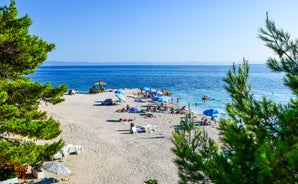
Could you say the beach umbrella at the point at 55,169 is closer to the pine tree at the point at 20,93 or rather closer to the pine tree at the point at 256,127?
the pine tree at the point at 20,93

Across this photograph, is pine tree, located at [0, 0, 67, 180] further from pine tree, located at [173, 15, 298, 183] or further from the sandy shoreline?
pine tree, located at [173, 15, 298, 183]

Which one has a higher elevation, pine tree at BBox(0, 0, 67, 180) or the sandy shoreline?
pine tree at BBox(0, 0, 67, 180)

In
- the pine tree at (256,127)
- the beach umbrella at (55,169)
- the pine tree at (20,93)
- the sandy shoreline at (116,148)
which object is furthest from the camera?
the sandy shoreline at (116,148)

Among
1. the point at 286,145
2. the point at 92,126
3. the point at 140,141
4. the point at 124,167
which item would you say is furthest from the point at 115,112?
the point at 286,145

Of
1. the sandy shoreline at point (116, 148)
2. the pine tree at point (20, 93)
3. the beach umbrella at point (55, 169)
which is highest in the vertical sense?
the pine tree at point (20, 93)

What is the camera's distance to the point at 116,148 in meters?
19.5

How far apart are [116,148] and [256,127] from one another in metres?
15.9

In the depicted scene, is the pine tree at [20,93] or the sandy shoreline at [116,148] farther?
the sandy shoreline at [116,148]

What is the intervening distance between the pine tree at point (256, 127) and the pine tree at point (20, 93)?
16.2 ft

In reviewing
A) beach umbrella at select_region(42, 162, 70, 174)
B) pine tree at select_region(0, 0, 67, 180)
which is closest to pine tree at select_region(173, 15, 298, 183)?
pine tree at select_region(0, 0, 67, 180)

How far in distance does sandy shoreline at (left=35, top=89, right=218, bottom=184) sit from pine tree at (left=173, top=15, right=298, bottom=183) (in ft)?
14.1

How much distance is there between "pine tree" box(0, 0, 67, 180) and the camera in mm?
7715

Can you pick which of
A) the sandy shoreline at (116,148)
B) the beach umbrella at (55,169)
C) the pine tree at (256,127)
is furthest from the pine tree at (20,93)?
the pine tree at (256,127)

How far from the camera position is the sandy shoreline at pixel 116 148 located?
14.5 metres
